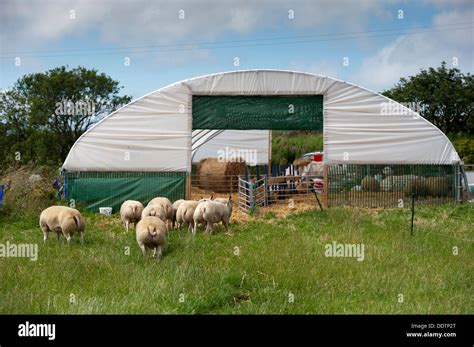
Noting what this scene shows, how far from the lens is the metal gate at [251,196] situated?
626 inches

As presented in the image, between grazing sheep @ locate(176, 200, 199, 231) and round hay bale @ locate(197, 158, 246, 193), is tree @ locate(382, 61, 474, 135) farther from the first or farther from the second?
grazing sheep @ locate(176, 200, 199, 231)

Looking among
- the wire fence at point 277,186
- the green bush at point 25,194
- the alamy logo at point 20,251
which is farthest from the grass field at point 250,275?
the wire fence at point 277,186

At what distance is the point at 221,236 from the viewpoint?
38.3 ft

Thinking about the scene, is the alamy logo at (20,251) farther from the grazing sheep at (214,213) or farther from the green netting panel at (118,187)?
the green netting panel at (118,187)

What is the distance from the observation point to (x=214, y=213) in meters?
12.1

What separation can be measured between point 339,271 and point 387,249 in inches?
78.4

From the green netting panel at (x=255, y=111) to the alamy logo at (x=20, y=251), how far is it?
28.4 ft

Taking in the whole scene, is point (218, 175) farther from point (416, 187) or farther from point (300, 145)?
point (300, 145)

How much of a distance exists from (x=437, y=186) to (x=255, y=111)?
6461mm

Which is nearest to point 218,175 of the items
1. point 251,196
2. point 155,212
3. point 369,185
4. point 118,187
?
point 118,187

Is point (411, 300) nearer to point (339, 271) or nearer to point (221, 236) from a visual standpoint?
point (339, 271)

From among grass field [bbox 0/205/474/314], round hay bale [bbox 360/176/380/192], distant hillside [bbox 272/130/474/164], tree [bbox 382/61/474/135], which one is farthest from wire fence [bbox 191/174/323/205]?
tree [bbox 382/61/474/135]

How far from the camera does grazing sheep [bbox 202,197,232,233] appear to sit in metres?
12.0

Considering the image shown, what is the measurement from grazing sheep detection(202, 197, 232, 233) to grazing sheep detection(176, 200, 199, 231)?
637 millimetres
